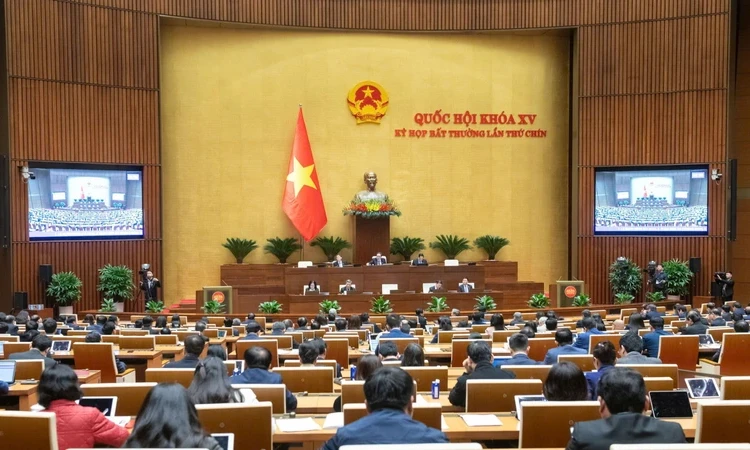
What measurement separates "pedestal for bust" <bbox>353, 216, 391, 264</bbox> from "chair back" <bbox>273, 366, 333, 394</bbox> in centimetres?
1235

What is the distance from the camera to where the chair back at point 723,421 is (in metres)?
3.62

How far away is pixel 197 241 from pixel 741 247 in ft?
42.5

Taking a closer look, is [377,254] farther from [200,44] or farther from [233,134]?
[200,44]

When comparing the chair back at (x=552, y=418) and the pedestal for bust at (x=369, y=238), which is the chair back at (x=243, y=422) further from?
the pedestal for bust at (x=369, y=238)

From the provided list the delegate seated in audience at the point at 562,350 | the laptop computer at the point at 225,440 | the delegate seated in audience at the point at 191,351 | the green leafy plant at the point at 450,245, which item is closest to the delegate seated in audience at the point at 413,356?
the delegate seated in audience at the point at 562,350

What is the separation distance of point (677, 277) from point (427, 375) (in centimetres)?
1317

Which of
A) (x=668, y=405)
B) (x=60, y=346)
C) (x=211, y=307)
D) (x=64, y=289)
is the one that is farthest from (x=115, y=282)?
(x=668, y=405)

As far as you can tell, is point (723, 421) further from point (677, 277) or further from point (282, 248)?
point (282, 248)

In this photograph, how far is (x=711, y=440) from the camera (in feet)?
12.0

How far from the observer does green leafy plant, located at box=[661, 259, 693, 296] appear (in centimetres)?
1739

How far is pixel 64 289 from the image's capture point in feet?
52.7

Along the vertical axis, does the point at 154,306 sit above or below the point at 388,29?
below

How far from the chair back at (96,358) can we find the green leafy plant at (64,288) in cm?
909

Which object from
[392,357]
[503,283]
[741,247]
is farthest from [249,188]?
[392,357]
